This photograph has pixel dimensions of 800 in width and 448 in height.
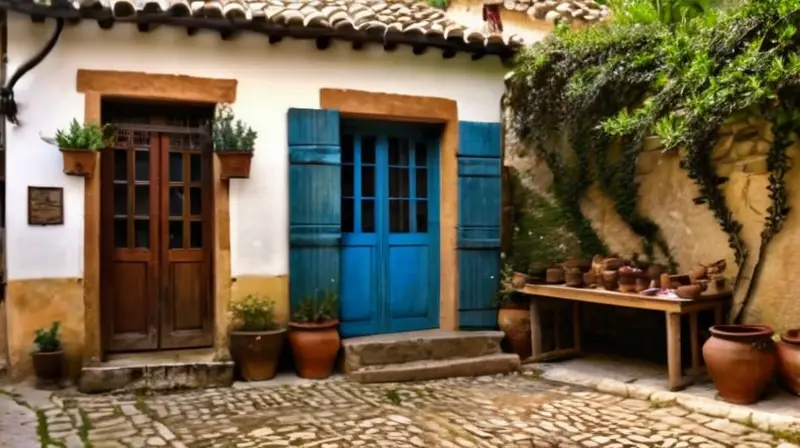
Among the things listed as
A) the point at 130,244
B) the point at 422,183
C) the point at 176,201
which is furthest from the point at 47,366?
the point at 422,183

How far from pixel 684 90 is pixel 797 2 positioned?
949 mm

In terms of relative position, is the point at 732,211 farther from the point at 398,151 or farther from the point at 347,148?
the point at 347,148

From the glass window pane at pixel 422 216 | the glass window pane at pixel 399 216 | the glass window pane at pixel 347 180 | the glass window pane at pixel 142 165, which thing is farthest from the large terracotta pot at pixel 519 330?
the glass window pane at pixel 142 165

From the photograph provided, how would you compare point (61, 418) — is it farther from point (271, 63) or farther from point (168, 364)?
point (271, 63)

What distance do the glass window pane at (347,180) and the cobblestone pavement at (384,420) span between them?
188 cm

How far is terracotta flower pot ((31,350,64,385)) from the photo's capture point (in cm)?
511

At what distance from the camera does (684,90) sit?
5121 millimetres

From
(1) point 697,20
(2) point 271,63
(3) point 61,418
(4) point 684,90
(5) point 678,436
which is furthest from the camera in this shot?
(2) point 271,63

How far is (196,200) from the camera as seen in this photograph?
19.7 ft

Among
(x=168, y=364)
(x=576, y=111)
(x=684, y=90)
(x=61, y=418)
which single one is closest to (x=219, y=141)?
(x=168, y=364)

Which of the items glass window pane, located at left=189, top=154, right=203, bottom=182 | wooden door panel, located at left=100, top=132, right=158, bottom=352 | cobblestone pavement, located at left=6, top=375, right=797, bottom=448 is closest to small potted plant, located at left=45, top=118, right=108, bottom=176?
wooden door panel, located at left=100, top=132, right=158, bottom=352

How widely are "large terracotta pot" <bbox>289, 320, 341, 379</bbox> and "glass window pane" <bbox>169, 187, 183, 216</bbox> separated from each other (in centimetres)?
142

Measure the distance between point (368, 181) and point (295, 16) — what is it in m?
1.68

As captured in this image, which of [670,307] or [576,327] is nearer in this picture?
[670,307]
